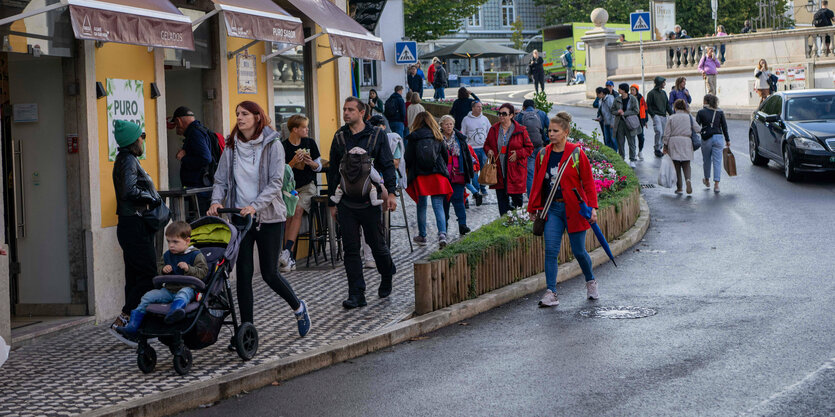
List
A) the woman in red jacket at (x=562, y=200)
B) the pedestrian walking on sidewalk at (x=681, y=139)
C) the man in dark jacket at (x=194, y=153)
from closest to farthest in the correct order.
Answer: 1. the woman in red jacket at (x=562, y=200)
2. the man in dark jacket at (x=194, y=153)
3. the pedestrian walking on sidewalk at (x=681, y=139)

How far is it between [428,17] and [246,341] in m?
41.5

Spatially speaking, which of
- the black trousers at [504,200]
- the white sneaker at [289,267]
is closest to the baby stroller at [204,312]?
the white sneaker at [289,267]

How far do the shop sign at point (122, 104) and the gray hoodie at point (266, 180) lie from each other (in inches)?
84.1

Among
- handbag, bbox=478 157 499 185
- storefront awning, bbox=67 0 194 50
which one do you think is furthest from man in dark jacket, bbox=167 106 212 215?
handbag, bbox=478 157 499 185

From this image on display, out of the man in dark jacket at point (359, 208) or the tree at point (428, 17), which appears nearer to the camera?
the man in dark jacket at point (359, 208)

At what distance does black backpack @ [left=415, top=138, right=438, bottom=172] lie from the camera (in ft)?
47.1

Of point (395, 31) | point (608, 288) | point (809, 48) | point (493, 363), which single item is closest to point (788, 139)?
point (608, 288)

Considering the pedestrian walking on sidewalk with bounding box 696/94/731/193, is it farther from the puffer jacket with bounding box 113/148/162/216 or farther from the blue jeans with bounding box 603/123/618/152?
the puffer jacket with bounding box 113/148/162/216

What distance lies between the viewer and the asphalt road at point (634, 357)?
22.5 feet

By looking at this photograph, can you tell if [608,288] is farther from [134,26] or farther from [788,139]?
[788,139]

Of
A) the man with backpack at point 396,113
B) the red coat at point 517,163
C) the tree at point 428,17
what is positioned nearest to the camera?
the red coat at point 517,163

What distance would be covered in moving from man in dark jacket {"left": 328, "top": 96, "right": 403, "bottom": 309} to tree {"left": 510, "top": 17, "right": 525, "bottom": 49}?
77.4 meters

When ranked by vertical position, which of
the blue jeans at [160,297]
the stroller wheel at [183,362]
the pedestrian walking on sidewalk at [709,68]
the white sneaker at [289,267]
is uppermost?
the pedestrian walking on sidewalk at [709,68]

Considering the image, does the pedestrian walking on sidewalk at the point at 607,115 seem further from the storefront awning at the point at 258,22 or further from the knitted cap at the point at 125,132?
the knitted cap at the point at 125,132
